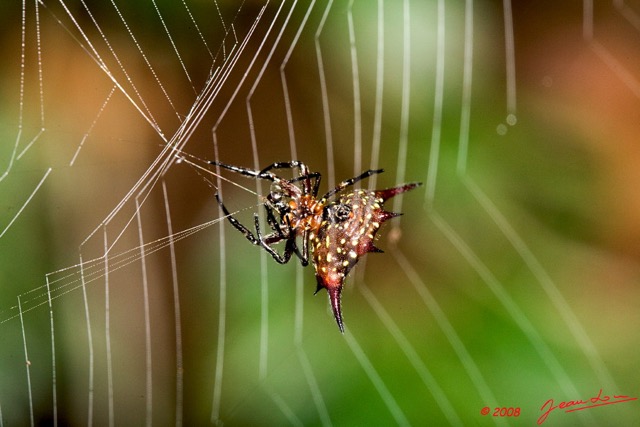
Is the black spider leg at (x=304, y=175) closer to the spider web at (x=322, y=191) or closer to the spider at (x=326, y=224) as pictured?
the spider at (x=326, y=224)

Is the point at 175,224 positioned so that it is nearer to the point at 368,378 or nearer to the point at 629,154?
the point at 368,378

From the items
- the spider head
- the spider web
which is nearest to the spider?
the spider head

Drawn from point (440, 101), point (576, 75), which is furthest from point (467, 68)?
point (576, 75)

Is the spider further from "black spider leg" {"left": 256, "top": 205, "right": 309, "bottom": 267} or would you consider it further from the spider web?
the spider web

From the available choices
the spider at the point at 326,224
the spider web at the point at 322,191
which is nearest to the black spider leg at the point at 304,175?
the spider at the point at 326,224

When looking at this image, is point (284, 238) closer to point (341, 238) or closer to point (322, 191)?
point (341, 238)

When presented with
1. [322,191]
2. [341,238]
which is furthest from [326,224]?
[322,191]
